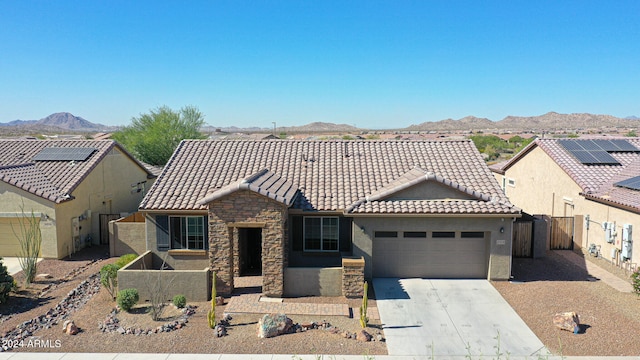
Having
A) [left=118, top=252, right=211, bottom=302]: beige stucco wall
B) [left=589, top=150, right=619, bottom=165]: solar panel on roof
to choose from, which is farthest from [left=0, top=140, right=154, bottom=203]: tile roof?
[left=589, top=150, right=619, bottom=165]: solar panel on roof

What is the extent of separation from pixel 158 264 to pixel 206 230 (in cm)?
217

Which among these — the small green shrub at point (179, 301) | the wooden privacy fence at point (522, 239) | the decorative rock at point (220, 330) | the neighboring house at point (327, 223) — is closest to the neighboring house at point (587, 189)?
the wooden privacy fence at point (522, 239)

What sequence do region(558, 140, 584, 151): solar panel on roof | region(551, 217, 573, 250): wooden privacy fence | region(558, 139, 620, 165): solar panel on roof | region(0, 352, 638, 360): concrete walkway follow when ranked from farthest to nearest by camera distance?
region(558, 140, 584, 151): solar panel on roof < region(558, 139, 620, 165): solar panel on roof < region(551, 217, 573, 250): wooden privacy fence < region(0, 352, 638, 360): concrete walkway

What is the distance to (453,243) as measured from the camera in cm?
1652

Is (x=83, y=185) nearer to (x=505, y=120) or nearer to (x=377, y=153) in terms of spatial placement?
(x=377, y=153)

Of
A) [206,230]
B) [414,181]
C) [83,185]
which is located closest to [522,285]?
[414,181]

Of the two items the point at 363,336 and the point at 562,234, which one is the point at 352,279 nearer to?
the point at 363,336

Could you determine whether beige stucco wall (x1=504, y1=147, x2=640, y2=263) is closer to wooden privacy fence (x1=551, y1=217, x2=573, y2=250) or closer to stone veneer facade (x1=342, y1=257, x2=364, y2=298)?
wooden privacy fence (x1=551, y1=217, x2=573, y2=250)

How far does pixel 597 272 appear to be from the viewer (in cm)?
1756

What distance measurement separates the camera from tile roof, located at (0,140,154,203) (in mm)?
19531

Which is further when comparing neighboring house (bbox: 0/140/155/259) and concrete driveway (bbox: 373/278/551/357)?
neighboring house (bbox: 0/140/155/259)

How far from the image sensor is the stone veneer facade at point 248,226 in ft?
47.6

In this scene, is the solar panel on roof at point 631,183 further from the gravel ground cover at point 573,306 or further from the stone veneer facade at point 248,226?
the stone veneer facade at point 248,226

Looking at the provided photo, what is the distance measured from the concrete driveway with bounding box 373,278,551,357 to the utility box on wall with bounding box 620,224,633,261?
19.5 ft
